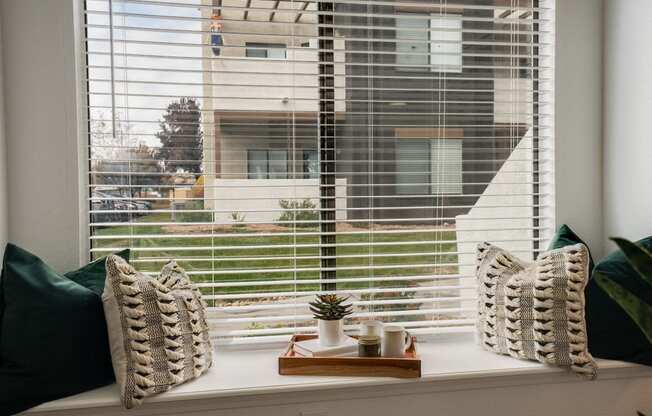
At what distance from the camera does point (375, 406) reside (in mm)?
1736

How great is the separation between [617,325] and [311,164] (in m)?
1.23

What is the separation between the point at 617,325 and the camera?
71.7 inches

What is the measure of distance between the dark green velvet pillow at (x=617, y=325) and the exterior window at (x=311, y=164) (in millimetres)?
1094

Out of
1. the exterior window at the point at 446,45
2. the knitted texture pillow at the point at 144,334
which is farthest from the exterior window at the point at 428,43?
the knitted texture pillow at the point at 144,334

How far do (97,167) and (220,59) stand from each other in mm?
599

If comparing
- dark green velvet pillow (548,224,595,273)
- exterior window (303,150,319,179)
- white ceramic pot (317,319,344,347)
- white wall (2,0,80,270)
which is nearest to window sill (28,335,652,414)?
white ceramic pot (317,319,344,347)

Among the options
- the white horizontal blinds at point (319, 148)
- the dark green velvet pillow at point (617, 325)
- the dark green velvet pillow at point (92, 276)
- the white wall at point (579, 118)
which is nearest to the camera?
the dark green velvet pillow at point (92, 276)

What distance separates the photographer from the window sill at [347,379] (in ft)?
5.18

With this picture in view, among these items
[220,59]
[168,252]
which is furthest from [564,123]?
[168,252]

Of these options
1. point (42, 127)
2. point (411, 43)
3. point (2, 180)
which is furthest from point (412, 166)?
point (2, 180)

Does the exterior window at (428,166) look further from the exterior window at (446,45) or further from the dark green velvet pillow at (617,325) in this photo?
the dark green velvet pillow at (617,325)

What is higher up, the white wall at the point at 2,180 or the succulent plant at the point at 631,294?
the white wall at the point at 2,180

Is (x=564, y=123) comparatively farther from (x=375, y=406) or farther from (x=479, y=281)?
(x=375, y=406)

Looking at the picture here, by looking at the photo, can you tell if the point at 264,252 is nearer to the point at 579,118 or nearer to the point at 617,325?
the point at 617,325
